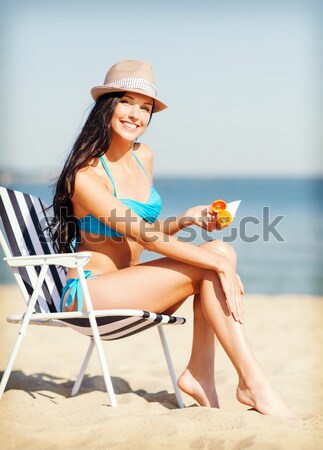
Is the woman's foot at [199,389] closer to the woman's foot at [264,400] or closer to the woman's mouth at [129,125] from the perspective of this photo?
the woman's foot at [264,400]

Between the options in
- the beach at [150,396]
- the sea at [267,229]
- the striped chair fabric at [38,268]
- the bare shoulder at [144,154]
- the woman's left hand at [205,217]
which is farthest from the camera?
the sea at [267,229]

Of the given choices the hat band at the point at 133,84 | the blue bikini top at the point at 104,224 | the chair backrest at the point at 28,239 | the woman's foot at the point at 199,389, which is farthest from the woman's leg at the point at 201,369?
the hat band at the point at 133,84

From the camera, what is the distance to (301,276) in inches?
415

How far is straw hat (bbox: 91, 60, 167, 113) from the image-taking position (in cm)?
344

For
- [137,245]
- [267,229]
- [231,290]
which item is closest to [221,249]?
[231,290]

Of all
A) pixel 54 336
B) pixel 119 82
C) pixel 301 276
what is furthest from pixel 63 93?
pixel 119 82

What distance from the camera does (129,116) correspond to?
348cm

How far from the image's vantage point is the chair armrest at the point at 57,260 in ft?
10.1

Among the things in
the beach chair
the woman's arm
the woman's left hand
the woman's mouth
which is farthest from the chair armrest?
the woman's mouth

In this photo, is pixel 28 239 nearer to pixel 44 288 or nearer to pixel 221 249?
pixel 44 288

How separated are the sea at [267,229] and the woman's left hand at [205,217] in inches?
11.7

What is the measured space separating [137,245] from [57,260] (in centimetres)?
55

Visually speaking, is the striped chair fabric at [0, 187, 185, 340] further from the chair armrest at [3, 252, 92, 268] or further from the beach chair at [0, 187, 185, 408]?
the chair armrest at [3, 252, 92, 268]

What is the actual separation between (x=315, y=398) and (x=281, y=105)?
21.8 meters
